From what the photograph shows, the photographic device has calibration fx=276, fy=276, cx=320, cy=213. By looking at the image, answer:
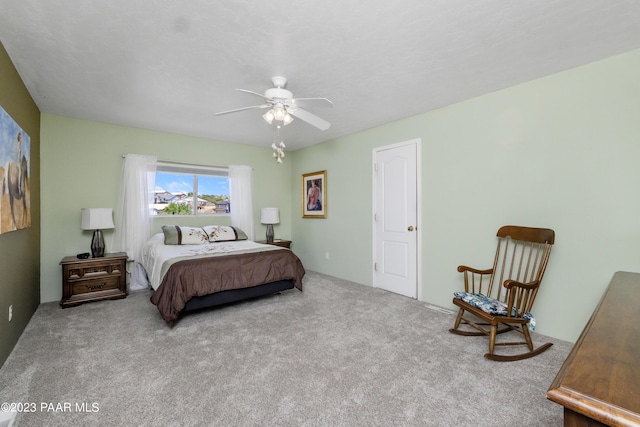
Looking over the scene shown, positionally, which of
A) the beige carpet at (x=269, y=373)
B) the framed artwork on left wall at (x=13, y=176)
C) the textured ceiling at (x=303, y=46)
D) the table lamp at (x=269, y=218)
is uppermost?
the textured ceiling at (x=303, y=46)

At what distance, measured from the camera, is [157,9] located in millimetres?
1687

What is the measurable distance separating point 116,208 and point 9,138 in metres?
2.07

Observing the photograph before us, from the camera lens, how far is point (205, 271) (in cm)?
295

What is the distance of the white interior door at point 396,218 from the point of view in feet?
11.8

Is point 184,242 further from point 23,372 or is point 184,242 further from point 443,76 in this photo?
point 443,76

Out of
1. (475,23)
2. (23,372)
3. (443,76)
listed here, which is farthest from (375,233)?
(23,372)

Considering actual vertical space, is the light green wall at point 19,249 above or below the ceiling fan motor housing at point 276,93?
below

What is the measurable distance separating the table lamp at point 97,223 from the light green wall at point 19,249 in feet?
1.48

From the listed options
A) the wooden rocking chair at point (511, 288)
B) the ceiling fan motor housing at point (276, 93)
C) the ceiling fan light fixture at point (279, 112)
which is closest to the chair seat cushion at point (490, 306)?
the wooden rocking chair at point (511, 288)

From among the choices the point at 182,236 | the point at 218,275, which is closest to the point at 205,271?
the point at 218,275

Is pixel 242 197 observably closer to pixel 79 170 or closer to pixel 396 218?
pixel 79 170

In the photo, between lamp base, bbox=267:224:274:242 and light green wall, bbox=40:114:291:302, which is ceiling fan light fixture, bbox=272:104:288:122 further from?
lamp base, bbox=267:224:274:242

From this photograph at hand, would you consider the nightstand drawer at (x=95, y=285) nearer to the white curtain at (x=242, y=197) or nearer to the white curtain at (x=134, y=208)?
the white curtain at (x=134, y=208)

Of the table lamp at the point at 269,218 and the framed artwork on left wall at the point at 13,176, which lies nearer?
the framed artwork on left wall at the point at 13,176
